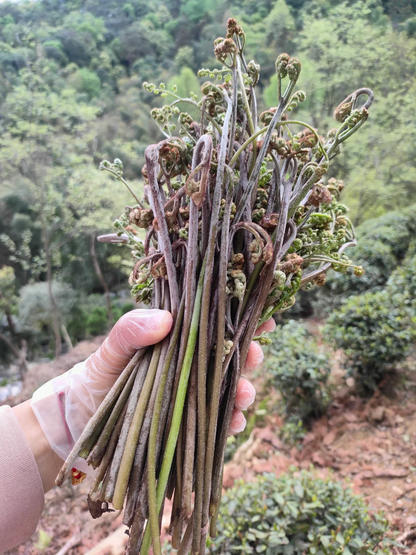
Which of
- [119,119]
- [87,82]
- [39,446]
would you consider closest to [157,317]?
[39,446]

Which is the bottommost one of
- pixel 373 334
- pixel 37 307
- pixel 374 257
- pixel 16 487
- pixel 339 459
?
pixel 339 459

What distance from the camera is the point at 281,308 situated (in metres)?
1.26

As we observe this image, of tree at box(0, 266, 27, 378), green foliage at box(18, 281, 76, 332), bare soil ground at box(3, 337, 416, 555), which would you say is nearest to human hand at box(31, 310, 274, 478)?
bare soil ground at box(3, 337, 416, 555)

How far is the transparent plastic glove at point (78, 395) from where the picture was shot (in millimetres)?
1360

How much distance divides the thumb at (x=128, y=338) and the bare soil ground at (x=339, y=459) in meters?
1.86

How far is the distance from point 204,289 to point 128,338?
385 mm

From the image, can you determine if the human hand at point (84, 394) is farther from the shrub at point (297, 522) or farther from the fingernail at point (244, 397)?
the shrub at point (297, 522)

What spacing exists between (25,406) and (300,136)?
161 cm

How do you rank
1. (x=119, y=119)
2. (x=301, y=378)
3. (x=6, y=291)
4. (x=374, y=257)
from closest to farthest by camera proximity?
(x=301, y=378) < (x=374, y=257) < (x=6, y=291) < (x=119, y=119)

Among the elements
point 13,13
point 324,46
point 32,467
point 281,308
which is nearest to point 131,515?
point 32,467

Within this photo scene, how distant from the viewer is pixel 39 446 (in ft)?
4.77

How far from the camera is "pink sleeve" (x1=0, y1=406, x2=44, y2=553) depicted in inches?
50.9

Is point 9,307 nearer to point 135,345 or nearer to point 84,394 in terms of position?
point 84,394

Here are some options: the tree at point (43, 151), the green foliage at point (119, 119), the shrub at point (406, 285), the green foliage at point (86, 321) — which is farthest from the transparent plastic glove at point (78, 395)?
the green foliage at point (86, 321)
